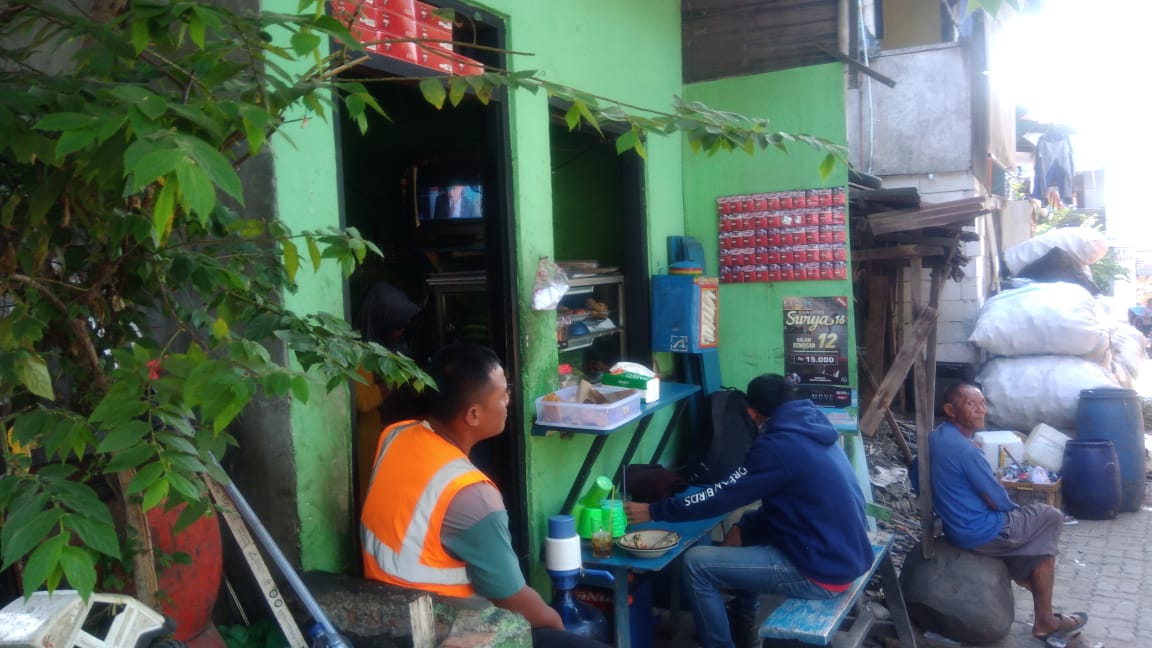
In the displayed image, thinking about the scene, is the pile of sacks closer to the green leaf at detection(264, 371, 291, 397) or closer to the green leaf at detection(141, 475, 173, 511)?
the green leaf at detection(264, 371, 291, 397)

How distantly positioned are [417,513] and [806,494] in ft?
6.65

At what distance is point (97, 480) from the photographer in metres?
2.49

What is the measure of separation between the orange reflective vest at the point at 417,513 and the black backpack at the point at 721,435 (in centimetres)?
287

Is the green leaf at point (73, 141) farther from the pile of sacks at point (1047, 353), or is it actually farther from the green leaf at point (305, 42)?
the pile of sacks at point (1047, 353)

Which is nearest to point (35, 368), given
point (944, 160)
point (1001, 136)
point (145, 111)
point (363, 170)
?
point (145, 111)

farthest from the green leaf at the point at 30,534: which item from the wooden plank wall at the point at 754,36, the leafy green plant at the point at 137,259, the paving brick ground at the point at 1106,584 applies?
the wooden plank wall at the point at 754,36

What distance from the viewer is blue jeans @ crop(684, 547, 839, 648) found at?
13.7 feet

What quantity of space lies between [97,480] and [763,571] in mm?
2883

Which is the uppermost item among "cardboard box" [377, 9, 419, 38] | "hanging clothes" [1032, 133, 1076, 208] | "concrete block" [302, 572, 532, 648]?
"hanging clothes" [1032, 133, 1076, 208]

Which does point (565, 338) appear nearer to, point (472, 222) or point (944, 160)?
point (472, 222)

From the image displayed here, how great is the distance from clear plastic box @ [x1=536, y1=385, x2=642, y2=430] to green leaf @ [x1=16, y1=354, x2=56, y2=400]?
112 inches

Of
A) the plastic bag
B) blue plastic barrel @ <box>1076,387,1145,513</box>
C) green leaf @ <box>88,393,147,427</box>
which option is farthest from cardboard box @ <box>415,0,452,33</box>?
blue plastic barrel @ <box>1076,387,1145,513</box>

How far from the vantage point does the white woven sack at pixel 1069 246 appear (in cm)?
1058

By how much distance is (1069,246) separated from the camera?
34.9ft
